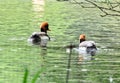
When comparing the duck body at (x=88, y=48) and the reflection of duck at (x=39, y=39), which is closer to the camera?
the duck body at (x=88, y=48)

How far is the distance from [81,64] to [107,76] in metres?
1.30

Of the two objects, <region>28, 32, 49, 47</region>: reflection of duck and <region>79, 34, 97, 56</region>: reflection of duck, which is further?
<region>28, 32, 49, 47</region>: reflection of duck

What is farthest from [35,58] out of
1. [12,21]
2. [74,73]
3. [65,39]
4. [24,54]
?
[12,21]

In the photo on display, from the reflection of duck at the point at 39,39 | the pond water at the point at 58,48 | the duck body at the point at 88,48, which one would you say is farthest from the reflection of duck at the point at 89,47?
the reflection of duck at the point at 39,39

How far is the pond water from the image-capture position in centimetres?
1292

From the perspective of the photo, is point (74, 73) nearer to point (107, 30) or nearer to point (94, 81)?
point (94, 81)

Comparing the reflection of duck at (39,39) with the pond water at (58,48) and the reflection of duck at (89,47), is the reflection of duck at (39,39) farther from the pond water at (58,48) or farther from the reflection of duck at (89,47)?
the reflection of duck at (89,47)

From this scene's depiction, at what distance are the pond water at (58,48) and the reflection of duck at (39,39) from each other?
33 centimetres

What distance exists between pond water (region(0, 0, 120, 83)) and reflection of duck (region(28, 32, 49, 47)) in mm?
330

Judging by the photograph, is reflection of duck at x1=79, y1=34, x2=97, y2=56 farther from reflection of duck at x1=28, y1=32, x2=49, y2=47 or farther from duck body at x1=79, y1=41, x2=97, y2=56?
reflection of duck at x1=28, y1=32, x2=49, y2=47

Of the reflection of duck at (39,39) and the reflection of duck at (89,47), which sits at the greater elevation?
the reflection of duck at (89,47)

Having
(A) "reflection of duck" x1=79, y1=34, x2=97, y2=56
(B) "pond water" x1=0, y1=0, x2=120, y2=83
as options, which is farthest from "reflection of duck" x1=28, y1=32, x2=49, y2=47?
Result: (A) "reflection of duck" x1=79, y1=34, x2=97, y2=56

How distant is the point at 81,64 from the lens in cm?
1409

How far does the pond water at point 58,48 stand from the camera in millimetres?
12920
